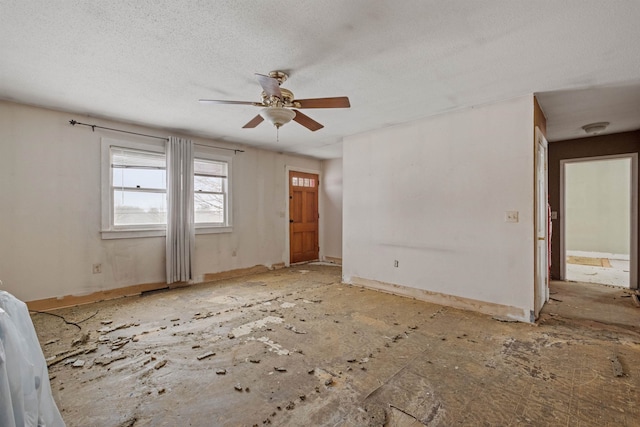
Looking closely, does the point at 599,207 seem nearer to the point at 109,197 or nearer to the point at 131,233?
the point at 131,233

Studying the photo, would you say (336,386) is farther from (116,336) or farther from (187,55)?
(187,55)

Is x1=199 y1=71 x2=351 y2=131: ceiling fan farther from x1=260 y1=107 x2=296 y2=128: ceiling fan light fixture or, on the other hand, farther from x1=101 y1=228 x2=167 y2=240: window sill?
x1=101 y1=228 x2=167 y2=240: window sill

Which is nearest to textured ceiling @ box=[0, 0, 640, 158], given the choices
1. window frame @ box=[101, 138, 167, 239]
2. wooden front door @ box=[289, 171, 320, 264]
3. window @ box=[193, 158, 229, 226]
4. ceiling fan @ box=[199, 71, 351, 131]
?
ceiling fan @ box=[199, 71, 351, 131]

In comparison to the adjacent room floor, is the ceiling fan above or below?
above

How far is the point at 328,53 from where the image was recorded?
238 centimetres

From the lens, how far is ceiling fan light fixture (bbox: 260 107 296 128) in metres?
2.67

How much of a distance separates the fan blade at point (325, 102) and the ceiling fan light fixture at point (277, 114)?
0.36 ft

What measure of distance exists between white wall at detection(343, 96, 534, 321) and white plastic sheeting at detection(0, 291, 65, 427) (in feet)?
12.7

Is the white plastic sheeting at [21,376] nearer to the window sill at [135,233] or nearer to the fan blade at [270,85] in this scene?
the fan blade at [270,85]

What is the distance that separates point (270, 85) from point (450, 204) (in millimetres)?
2765

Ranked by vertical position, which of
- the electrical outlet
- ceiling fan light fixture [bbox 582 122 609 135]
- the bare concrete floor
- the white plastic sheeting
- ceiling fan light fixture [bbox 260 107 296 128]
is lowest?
the bare concrete floor

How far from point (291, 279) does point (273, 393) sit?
3.32 meters

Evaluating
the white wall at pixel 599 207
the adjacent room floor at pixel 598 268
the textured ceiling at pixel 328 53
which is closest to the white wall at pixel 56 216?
the textured ceiling at pixel 328 53

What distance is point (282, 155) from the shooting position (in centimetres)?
645
